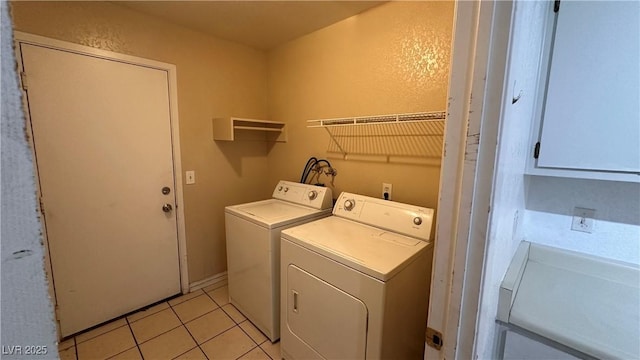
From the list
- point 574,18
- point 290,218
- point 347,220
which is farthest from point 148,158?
point 574,18

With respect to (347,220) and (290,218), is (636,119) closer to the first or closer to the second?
(347,220)

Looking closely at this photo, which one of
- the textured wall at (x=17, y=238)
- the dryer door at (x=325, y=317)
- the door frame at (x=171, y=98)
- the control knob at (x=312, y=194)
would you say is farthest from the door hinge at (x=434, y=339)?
the door frame at (x=171, y=98)

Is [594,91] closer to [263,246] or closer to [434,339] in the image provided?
[434,339]

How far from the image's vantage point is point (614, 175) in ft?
3.58

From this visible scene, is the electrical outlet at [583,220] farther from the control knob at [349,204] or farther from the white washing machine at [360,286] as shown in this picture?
the control knob at [349,204]

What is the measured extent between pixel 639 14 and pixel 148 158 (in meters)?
2.94

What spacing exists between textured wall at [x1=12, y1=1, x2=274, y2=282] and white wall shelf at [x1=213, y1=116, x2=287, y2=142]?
0.33ft

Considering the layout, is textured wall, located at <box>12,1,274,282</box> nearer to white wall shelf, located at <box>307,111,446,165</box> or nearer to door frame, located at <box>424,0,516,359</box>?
white wall shelf, located at <box>307,111,446,165</box>

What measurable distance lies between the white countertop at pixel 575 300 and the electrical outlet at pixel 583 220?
0.13 meters

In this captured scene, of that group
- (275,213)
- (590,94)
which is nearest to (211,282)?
(275,213)

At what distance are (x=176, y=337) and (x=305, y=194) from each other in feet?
4.81

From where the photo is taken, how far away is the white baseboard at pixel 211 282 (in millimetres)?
2576

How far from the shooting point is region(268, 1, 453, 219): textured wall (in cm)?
172

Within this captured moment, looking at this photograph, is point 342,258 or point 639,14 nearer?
point 639,14
